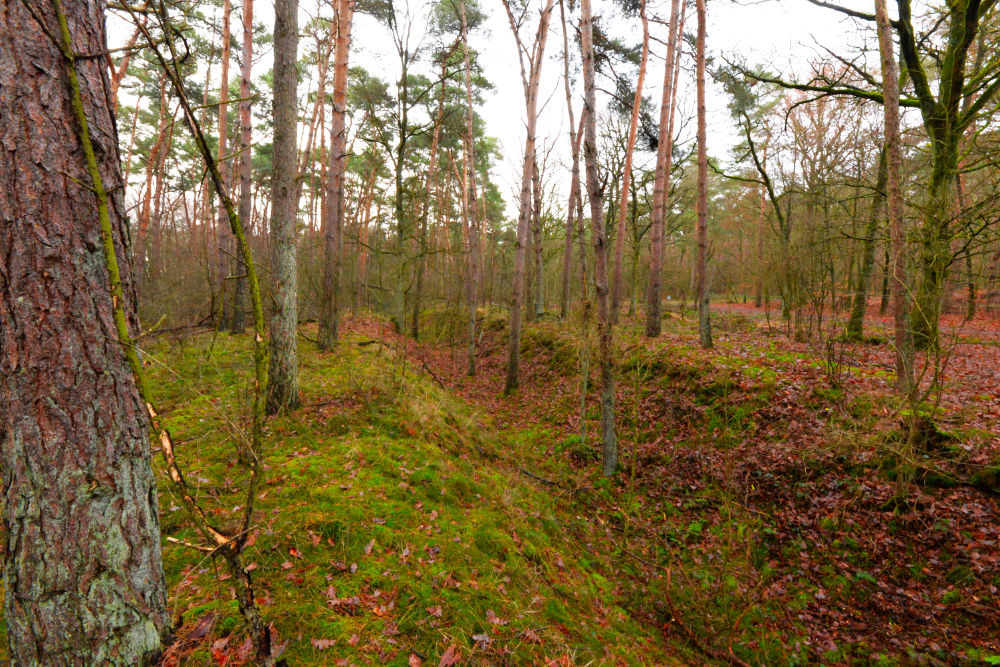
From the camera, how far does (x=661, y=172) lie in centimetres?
1031

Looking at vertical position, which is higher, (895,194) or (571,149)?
(571,149)

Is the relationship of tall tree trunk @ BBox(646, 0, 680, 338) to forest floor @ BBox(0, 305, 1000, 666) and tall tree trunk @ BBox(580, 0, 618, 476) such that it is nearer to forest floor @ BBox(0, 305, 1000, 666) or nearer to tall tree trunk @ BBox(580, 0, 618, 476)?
forest floor @ BBox(0, 305, 1000, 666)

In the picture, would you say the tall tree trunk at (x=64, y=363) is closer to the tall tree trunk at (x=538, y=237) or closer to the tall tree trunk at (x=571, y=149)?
the tall tree trunk at (x=571, y=149)

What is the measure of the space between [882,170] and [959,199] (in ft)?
12.7

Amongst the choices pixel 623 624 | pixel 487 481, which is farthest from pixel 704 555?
pixel 487 481

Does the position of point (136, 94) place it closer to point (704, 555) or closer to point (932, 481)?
point (704, 555)

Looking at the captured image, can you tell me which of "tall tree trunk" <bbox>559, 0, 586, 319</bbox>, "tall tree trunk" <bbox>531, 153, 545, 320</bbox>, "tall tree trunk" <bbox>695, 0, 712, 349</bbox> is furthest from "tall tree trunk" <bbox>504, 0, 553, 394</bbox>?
"tall tree trunk" <bbox>531, 153, 545, 320</bbox>

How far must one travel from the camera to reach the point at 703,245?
29.1 feet

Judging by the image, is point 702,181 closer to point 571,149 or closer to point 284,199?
point 571,149

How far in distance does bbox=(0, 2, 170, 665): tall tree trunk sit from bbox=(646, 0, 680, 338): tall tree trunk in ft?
34.3

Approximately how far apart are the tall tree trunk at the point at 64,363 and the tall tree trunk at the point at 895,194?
22.3 feet

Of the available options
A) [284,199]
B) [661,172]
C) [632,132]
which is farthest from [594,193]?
[632,132]

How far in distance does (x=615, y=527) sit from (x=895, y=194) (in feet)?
17.2

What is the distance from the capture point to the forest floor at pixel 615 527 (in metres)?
2.66
